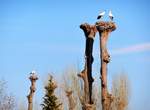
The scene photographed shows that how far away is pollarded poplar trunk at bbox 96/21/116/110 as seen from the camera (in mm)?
14258

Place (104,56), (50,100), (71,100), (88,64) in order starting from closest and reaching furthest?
1. (104,56)
2. (88,64)
3. (50,100)
4. (71,100)

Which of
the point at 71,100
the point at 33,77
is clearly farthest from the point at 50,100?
the point at 71,100

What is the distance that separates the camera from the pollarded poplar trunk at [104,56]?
14258 mm

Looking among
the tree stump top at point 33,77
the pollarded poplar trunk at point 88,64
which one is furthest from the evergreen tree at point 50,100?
the pollarded poplar trunk at point 88,64

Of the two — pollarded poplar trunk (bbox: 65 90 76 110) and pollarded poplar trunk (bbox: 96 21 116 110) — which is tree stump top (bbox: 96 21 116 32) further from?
pollarded poplar trunk (bbox: 65 90 76 110)

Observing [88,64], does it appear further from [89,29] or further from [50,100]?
[50,100]

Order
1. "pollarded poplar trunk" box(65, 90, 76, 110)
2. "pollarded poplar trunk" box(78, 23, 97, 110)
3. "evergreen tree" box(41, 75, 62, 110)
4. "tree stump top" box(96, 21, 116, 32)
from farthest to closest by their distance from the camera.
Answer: "pollarded poplar trunk" box(65, 90, 76, 110) → "evergreen tree" box(41, 75, 62, 110) → "pollarded poplar trunk" box(78, 23, 97, 110) → "tree stump top" box(96, 21, 116, 32)

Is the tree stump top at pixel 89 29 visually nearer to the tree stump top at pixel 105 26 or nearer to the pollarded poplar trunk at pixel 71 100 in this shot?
the tree stump top at pixel 105 26

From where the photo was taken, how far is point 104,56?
14.9 meters

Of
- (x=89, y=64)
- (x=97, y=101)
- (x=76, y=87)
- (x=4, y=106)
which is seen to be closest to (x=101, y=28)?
(x=89, y=64)

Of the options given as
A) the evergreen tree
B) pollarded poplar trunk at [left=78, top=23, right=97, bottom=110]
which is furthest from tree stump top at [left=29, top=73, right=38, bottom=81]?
pollarded poplar trunk at [left=78, top=23, right=97, bottom=110]

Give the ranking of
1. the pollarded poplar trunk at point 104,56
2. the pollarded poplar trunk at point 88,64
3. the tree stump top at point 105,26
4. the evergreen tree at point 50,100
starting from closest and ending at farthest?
the pollarded poplar trunk at point 104,56 < the tree stump top at point 105,26 < the pollarded poplar trunk at point 88,64 < the evergreen tree at point 50,100

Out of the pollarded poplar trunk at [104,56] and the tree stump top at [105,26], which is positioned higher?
the tree stump top at [105,26]

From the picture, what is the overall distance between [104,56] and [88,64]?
126 centimetres
